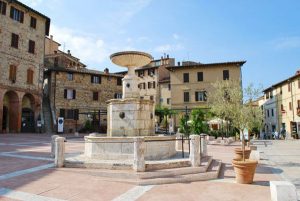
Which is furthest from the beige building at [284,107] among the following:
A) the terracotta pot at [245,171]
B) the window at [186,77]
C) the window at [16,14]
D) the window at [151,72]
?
the window at [16,14]

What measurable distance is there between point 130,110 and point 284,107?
36.4 meters

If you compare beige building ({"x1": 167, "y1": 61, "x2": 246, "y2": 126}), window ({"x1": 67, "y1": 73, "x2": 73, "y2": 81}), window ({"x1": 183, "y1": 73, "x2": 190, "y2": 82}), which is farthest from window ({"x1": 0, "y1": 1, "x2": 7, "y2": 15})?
window ({"x1": 183, "y1": 73, "x2": 190, "y2": 82})

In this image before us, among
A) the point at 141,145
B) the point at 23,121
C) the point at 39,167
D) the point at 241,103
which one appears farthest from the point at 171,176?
the point at 23,121

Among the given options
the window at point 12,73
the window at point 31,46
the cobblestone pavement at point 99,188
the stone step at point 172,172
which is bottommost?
the cobblestone pavement at point 99,188

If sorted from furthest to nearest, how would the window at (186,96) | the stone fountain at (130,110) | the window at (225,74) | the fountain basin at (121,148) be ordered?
the window at (186,96)
the window at (225,74)
the stone fountain at (130,110)
the fountain basin at (121,148)

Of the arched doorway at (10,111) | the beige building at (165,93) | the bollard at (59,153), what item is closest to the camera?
the bollard at (59,153)

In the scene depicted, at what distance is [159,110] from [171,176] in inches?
1188

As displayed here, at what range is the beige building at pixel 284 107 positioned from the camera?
35166 mm

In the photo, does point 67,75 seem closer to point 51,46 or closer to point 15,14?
point 15,14

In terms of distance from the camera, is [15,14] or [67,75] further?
[67,75]

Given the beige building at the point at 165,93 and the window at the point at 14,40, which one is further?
the beige building at the point at 165,93

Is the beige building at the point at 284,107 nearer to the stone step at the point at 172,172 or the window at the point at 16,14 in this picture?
the stone step at the point at 172,172

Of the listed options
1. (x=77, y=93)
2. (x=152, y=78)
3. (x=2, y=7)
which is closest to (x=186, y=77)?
(x=152, y=78)

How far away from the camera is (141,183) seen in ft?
23.8
